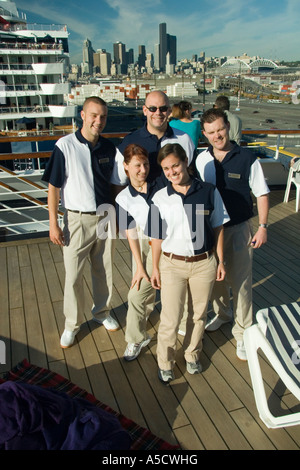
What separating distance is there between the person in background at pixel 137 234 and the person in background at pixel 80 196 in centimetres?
22

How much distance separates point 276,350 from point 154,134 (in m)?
1.45

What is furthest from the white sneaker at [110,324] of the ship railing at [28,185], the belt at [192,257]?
the ship railing at [28,185]

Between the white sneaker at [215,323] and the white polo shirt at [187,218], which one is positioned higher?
the white polo shirt at [187,218]

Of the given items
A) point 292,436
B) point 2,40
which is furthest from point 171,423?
point 2,40

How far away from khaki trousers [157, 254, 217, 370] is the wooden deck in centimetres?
21

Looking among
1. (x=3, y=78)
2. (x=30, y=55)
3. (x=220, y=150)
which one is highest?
(x=30, y=55)

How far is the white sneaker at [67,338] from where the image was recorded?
8.15ft

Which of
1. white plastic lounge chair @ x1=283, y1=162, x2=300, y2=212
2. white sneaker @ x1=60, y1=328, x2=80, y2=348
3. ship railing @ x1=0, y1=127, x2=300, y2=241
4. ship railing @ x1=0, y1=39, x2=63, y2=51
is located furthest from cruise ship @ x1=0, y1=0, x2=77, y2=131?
white sneaker @ x1=60, y1=328, x2=80, y2=348

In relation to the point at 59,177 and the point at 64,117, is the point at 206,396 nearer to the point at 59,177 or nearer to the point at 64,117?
the point at 59,177

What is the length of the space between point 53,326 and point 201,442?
4.59 feet

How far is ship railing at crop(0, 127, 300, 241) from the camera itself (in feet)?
13.4

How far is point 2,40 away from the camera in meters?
24.1

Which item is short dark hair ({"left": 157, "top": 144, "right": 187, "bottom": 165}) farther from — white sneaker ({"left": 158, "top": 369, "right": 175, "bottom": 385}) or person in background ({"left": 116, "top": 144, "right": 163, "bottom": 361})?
white sneaker ({"left": 158, "top": 369, "right": 175, "bottom": 385})

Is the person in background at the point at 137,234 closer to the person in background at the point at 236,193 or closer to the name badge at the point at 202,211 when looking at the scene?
the name badge at the point at 202,211
